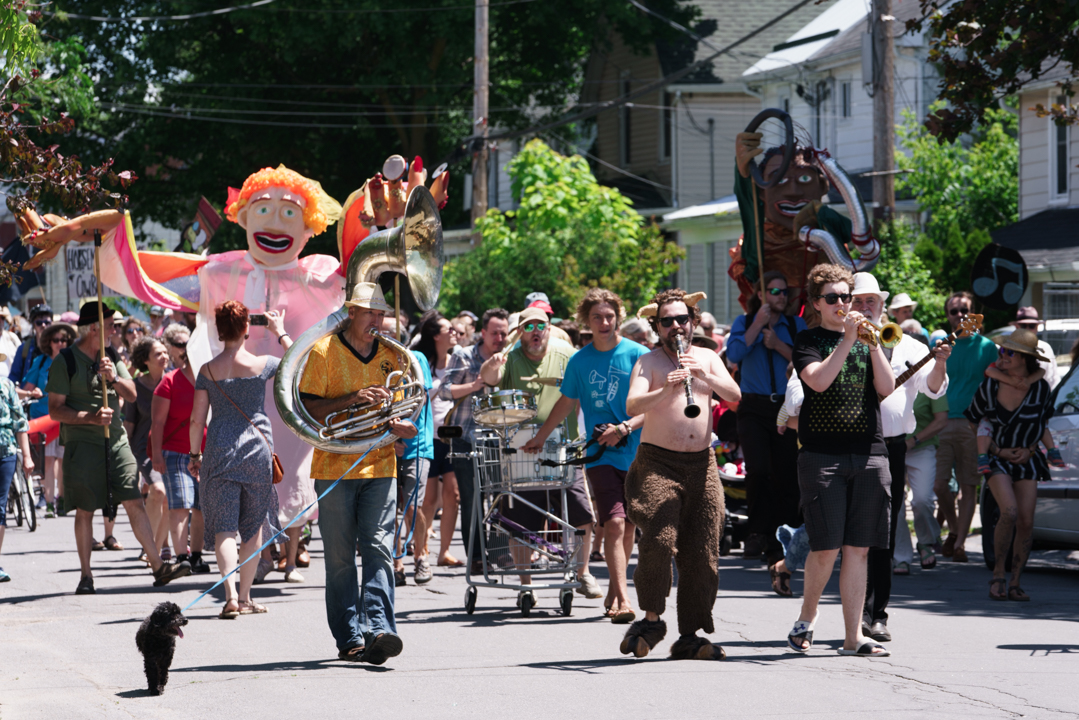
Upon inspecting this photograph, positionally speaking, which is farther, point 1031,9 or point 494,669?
point 1031,9

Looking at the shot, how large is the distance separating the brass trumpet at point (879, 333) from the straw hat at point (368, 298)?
2.44 metres

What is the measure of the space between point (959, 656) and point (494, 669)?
2531 mm

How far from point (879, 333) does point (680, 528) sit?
1.49 m

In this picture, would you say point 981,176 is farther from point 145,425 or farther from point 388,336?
point 388,336

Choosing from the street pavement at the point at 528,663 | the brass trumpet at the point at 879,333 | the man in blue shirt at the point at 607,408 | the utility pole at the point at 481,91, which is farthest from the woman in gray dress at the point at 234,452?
the utility pole at the point at 481,91

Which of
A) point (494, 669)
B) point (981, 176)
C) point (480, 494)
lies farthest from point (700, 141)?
point (494, 669)

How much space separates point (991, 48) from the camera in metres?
11.8

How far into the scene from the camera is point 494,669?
24.1 ft

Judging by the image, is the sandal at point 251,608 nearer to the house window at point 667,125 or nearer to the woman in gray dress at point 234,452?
the woman in gray dress at point 234,452

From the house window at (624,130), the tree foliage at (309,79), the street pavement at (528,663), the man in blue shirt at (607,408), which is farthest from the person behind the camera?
the house window at (624,130)

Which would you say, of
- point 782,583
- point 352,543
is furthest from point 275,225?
point 782,583

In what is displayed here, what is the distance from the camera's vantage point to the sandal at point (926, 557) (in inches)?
450

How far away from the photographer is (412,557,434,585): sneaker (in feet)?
35.7

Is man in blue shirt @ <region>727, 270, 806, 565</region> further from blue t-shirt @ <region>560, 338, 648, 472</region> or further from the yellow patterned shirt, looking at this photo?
the yellow patterned shirt
